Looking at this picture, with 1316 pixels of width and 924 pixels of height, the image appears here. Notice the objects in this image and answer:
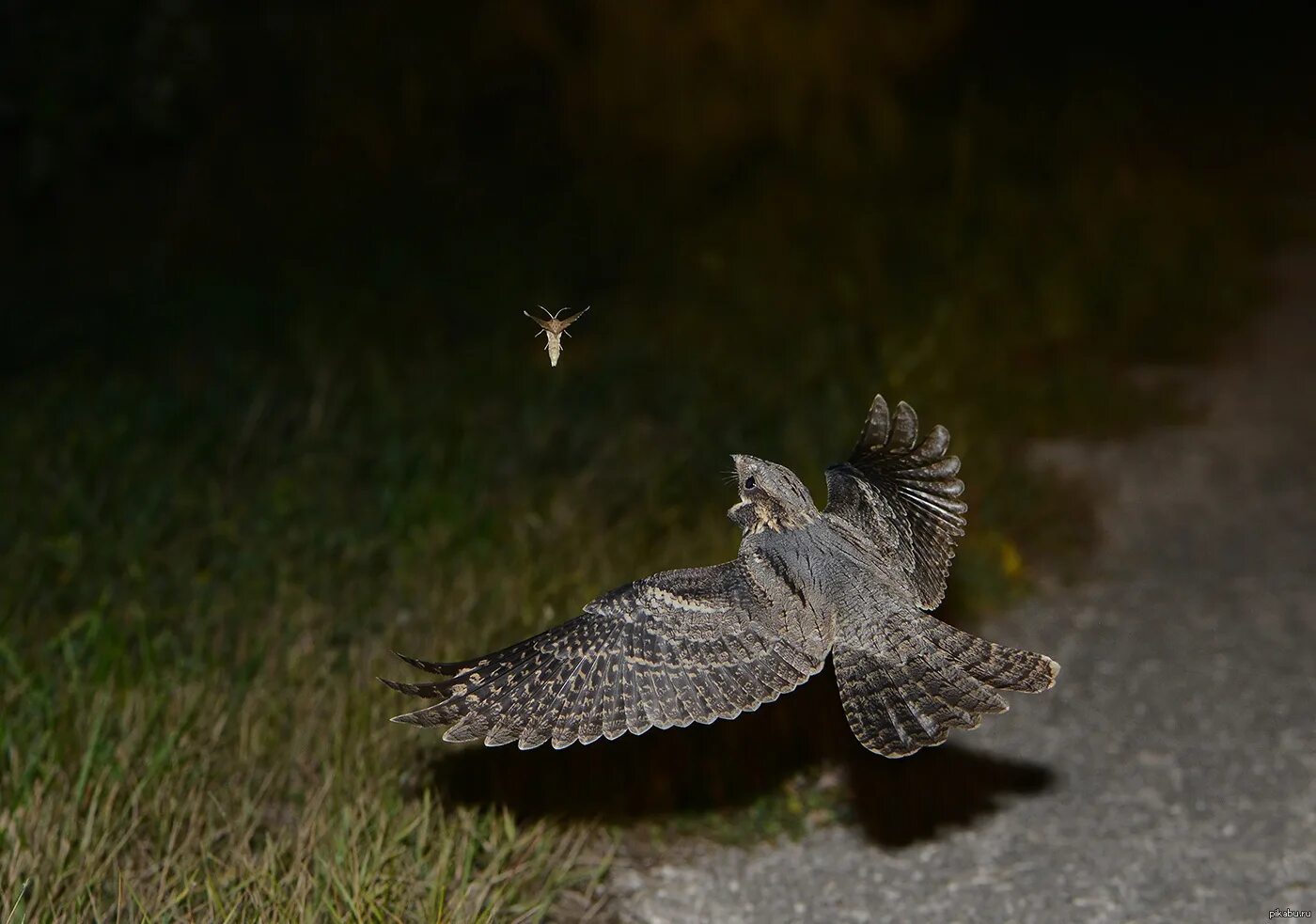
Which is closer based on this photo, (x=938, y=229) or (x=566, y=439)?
(x=566, y=439)

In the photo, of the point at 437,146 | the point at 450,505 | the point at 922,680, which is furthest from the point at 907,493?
the point at 437,146

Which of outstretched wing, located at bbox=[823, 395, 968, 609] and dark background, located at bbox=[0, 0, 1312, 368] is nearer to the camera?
outstretched wing, located at bbox=[823, 395, 968, 609]

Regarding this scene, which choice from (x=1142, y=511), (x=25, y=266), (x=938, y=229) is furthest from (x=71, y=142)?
(x=1142, y=511)

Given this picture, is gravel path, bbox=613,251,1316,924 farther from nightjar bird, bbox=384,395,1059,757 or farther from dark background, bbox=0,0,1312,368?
dark background, bbox=0,0,1312,368

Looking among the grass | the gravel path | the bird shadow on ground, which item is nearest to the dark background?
the grass

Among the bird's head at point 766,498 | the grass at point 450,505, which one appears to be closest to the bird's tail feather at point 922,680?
the bird's head at point 766,498

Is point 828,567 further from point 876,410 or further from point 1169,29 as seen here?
point 1169,29
